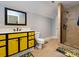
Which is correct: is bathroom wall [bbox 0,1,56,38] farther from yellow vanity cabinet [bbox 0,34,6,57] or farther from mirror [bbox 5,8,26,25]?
yellow vanity cabinet [bbox 0,34,6,57]

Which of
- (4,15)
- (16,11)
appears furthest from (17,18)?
(4,15)

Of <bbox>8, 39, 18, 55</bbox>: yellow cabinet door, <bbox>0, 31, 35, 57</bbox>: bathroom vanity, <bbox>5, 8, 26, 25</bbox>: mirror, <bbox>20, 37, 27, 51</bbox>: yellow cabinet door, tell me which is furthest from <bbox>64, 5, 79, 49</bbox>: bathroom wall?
<bbox>8, 39, 18, 55</bbox>: yellow cabinet door

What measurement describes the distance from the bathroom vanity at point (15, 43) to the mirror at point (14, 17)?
672 millimetres

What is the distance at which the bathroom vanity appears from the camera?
2319mm

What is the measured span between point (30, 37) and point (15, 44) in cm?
79

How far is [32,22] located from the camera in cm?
422

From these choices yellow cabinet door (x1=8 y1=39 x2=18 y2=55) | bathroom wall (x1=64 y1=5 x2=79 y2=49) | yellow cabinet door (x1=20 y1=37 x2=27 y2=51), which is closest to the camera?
yellow cabinet door (x1=8 y1=39 x2=18 y2=55)

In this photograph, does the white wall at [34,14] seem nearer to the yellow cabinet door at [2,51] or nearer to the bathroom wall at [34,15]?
the bathroom wall at [34,15]

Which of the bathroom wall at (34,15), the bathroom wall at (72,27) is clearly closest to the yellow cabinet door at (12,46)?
the bathroom wall at (34,15)

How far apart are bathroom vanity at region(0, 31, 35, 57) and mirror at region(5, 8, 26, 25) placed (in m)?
0.67

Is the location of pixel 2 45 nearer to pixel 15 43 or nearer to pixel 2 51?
pixel 2 51

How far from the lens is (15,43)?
2.66 meters

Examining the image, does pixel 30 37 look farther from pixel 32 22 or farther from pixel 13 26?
pixel 32 22

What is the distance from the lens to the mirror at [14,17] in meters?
3.07
